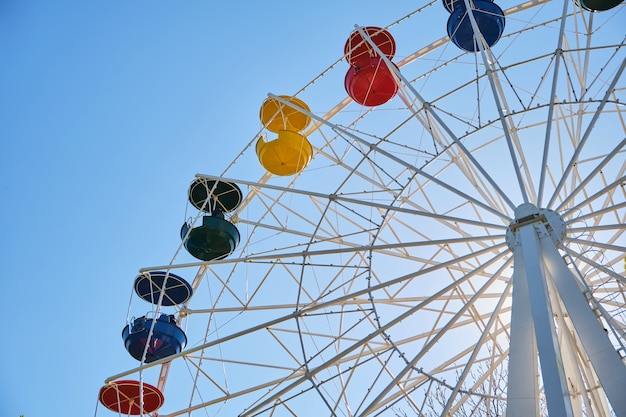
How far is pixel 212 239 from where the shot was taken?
41.6 feet

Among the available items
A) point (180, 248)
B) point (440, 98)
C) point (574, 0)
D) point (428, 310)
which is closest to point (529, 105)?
point (440, 98)

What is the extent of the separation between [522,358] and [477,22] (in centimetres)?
839

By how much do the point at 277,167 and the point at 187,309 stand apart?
3.46m

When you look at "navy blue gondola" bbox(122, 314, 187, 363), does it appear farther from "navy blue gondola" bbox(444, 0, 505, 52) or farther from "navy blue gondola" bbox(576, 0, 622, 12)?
"navy blue gondola" bbox(576, 0, 622, 12)

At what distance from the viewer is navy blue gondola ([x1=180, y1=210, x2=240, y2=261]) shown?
12633mm

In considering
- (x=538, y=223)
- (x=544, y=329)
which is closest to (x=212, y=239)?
(x=538, y=223)

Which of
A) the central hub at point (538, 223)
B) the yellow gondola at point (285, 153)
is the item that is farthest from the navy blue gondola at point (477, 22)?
the central hub at point (538, 223)

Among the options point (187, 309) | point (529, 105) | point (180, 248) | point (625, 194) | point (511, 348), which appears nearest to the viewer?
point (511, 348)

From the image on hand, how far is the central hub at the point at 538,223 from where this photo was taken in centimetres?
851

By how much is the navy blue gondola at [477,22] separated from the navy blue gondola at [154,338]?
806 cm

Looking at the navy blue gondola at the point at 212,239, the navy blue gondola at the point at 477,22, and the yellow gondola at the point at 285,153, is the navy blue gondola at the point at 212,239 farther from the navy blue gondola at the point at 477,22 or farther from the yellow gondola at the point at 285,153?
the navy blue gondola at the point at 477,22

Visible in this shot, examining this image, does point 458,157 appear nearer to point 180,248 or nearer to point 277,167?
point 277,167

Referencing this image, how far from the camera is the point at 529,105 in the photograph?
1091 centimetres

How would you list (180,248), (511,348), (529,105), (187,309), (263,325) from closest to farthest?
(511,348) → (263,325) → (529,105) → (180,248) → (187,309)
